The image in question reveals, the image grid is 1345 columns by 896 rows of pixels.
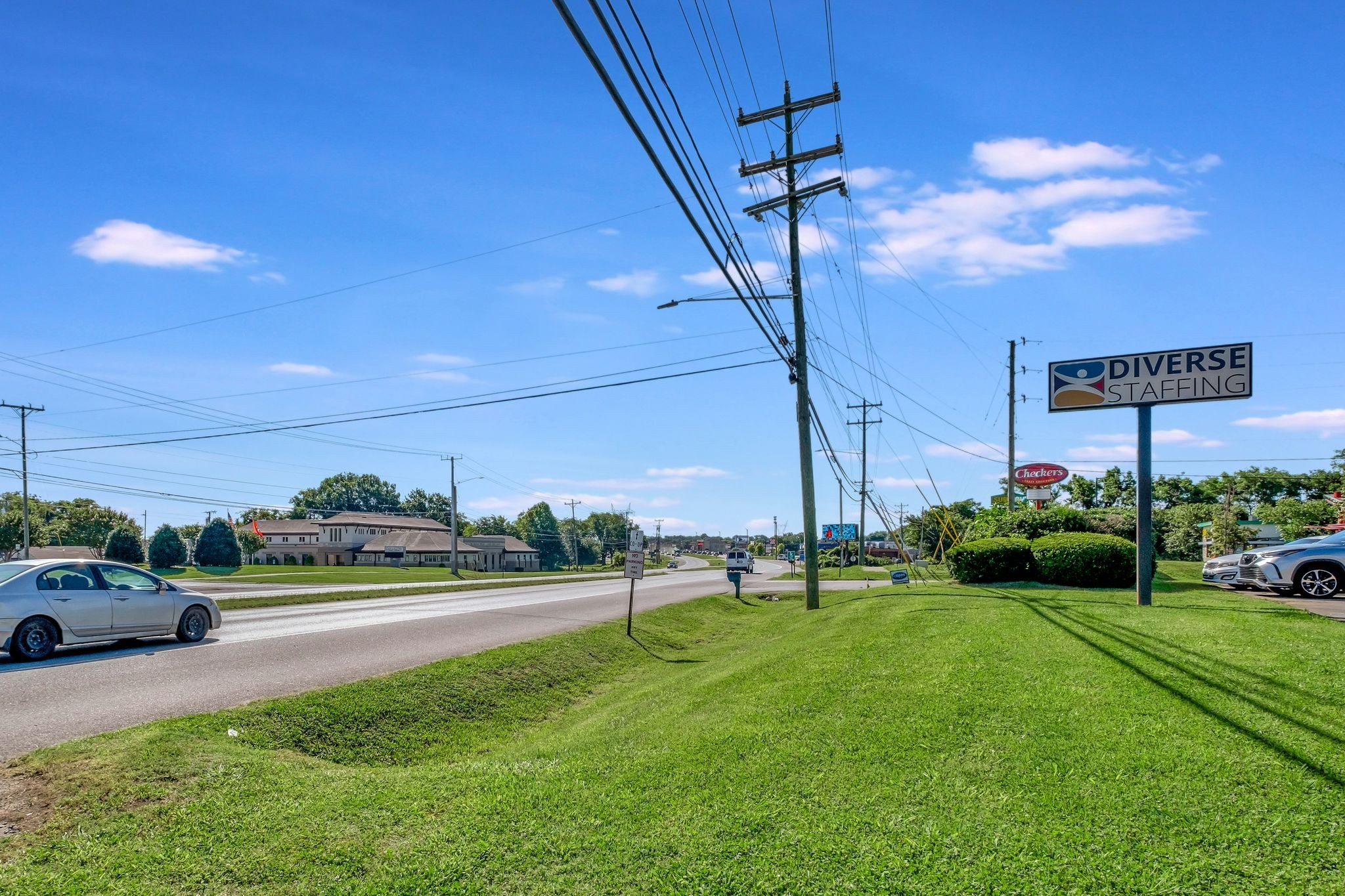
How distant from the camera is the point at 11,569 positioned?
11.6 meters

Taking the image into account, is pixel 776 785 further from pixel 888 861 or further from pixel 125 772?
pixel 125 772

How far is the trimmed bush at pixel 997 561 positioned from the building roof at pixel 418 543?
8502 cm

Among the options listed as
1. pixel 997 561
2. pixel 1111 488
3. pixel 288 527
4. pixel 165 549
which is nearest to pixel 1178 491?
pixel 1111 488

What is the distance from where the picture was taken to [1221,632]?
374 inches

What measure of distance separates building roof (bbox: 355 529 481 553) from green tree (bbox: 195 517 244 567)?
37200 mm

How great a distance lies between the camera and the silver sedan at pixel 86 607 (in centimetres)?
1119

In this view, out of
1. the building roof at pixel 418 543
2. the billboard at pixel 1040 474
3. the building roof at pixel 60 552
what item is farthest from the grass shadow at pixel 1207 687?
the building roof at pixel 418 543

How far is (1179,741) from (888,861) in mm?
2757

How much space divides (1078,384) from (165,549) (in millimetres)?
63128

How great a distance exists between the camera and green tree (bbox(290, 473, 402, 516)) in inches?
5935

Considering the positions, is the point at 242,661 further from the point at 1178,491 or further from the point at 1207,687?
the point at 1178,491

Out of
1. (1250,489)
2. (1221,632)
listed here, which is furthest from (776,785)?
(1250,489)

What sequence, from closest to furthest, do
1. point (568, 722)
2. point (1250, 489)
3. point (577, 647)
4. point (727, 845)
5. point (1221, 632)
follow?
point (727, 845) < point (1221, 632) < point (568, 722) < point (577, 647) < point (1250, 489)

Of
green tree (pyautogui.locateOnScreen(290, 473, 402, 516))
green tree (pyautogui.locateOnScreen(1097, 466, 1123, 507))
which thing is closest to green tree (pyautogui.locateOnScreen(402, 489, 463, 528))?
green tree (pyautogui.locateOnScreen(290, 473, 402, 516))
